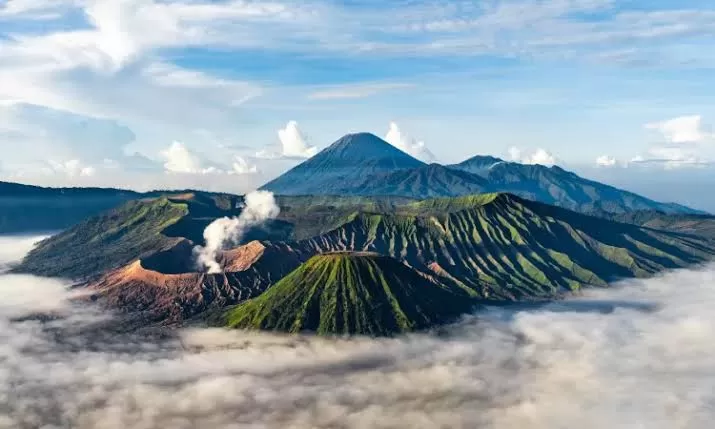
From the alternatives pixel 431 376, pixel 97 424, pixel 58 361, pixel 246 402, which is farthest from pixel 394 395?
pixel 58 361

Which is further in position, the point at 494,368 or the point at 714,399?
the point at 494,368

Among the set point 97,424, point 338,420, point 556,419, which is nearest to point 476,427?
point 556,419

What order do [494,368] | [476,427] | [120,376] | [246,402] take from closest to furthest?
[476,427] → [246,402] → [120,376] → [494,368]

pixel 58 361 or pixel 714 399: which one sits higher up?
pixel 58 361

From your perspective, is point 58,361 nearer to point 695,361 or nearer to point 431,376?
point 431,376

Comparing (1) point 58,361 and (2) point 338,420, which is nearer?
(2) point 338,420

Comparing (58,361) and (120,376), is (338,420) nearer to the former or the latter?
(120,376)

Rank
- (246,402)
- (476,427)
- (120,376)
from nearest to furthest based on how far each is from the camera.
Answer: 1. (476,427)
2. (246,402)
3. (120,376)

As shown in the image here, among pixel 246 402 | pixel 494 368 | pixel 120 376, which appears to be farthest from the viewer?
pixel 494 368

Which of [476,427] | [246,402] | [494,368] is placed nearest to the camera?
[476,427]
